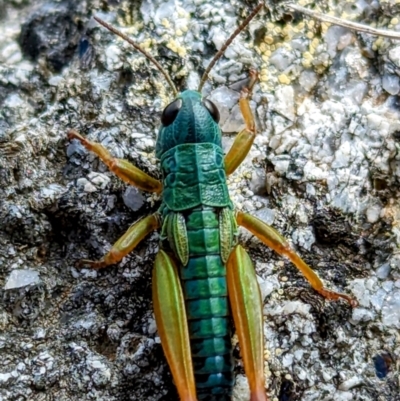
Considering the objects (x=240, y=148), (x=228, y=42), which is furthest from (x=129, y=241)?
(x=228, y=42)

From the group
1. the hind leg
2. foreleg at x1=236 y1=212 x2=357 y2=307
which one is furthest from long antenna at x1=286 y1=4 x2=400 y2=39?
foreleg at x1=236 y1=212 x2=357 y2=307

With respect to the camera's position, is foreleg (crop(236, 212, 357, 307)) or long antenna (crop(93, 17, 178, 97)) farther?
long antenna (crop(93, 17, 178, 97))

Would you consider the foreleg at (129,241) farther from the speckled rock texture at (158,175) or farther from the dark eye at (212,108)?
the dark eye at (212,108)

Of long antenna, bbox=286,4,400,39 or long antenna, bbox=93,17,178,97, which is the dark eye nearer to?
long antenna, bbox=93,17,178,97

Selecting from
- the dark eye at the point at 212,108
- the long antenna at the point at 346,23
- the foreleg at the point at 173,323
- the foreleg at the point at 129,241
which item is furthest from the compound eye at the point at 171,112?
the long antenna at the point at 346,23

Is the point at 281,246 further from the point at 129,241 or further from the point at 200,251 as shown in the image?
the point at 129,241

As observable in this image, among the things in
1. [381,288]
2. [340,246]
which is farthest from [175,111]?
[381,288]

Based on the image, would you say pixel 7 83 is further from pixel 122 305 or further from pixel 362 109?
pixel 362 109
